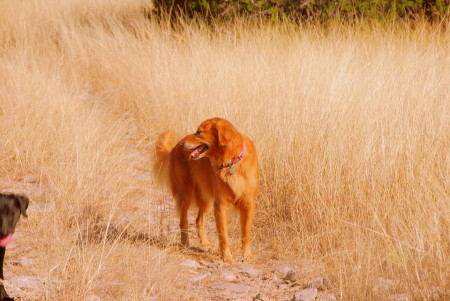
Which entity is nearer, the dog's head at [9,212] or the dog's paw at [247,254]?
the dog's head at [9,212]

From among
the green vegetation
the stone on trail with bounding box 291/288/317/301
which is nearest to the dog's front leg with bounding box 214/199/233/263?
the stone on trail with bounding box 291/288/317/301

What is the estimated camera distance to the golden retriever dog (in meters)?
4.11

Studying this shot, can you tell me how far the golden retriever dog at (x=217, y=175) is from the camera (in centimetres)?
411

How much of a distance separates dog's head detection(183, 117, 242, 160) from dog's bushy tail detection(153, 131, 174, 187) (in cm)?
61

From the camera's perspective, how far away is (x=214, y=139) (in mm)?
4121

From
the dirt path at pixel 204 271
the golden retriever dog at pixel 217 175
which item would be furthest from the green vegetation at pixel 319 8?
the golden retriever dog at pixel 217 175

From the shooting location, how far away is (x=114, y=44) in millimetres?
8977

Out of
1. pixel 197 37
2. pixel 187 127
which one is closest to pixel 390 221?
pixel 187 127

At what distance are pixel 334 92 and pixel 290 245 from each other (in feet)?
5.32

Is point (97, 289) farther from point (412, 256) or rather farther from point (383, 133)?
point (383, 133)

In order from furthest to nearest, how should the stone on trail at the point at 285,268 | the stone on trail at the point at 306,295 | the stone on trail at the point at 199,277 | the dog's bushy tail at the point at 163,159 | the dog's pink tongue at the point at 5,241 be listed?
the dog's bushy tail at the point at 163,159 → the stone on trail at the point at 285,268 → the stone on trail at the point at 199,277 → the stone on trail at the point at 306,295 → the dog's pink tongue at the point at 5,241

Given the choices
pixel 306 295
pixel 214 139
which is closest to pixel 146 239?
pixel 214 139

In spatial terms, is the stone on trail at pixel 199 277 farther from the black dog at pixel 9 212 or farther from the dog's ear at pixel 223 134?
the black dog at pixel 9 212

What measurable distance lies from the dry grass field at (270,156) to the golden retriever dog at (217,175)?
256mm
